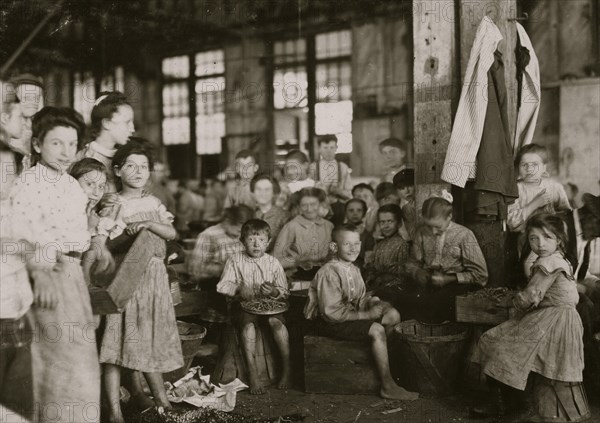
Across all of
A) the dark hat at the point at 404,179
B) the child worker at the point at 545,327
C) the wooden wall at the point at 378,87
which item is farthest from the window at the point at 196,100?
the child worker at the point at 545,327

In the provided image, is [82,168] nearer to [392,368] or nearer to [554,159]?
[392,368]

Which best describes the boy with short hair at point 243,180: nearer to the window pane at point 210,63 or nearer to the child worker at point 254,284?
the child worker at point 254,284

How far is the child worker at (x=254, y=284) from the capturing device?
5641mm

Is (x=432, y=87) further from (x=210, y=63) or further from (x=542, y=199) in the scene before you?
(x=210, y=63)

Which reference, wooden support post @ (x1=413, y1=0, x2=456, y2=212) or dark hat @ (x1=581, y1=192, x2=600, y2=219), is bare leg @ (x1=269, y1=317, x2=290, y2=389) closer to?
wooden support post @ (x1=413, y1=0, x2=456, y2=212)

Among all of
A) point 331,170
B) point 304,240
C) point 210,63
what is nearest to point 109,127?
point 304,240

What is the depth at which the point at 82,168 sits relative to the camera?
4.76 m

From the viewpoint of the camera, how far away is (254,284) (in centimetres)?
578

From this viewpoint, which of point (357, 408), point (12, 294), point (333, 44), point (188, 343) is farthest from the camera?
point (333, 44)

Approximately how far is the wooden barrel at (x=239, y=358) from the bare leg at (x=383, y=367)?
981mm

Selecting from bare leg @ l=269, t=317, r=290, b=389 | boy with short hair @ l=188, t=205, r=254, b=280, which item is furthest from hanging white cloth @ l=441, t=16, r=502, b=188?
boy with short hair @ l=188, t=205, r=254, b=280

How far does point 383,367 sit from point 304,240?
218cm

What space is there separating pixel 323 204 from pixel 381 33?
24.2 ft

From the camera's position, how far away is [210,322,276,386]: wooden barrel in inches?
225
